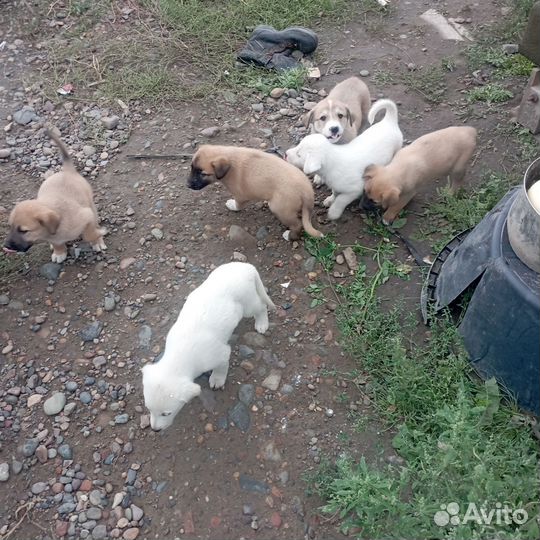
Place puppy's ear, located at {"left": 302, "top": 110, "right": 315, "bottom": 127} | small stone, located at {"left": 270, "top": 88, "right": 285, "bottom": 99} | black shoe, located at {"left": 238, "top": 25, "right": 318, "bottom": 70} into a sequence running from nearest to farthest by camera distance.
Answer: puppy's ear, located at {"left": 302, "top": 110, "right": 315, "bottom": 127} → small stone, located at {"left": 270, "top": 88, "right": 285, "bottom": 99} → black shoe, located at {"left": 238, "top": 25, "right": 318, "bottom": 70}

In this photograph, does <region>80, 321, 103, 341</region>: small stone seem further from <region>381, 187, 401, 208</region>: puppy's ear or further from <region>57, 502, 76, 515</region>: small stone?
<region>381, 187, 401, 208</region>: puppy's ear

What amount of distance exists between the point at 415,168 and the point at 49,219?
292cm

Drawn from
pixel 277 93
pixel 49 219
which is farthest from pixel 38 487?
pixel 277 93

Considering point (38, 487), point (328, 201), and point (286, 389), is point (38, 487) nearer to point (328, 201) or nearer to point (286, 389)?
point (286, 389)

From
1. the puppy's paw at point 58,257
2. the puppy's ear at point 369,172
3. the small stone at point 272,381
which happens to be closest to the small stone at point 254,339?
the small stone at point 272,381

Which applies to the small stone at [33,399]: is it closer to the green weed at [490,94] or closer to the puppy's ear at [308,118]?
the puppy's ear at [308,118]

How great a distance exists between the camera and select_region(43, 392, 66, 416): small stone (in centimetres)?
388

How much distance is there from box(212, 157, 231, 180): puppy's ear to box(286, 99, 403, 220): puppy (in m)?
0.54

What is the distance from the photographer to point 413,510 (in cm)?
319

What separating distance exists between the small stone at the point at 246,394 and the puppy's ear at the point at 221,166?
1764mm

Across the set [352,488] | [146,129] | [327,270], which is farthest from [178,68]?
[352,488]

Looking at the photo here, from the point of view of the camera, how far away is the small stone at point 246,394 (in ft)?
12.7

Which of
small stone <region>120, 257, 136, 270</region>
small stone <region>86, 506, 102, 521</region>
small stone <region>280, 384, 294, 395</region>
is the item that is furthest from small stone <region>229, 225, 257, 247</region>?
small stone <region>86, 506, 102, 521</region>

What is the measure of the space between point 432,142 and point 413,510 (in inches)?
116
